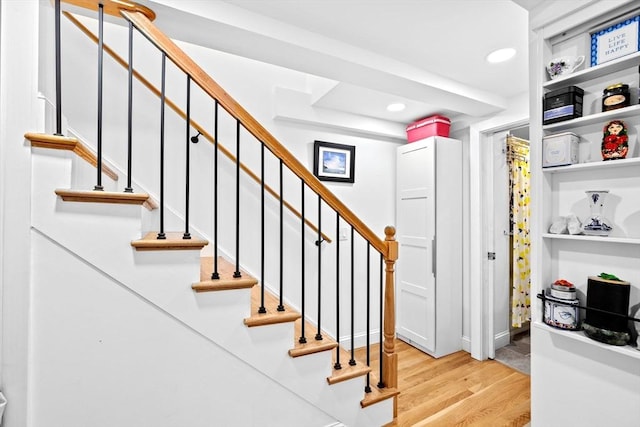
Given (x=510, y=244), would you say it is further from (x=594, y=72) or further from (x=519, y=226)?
(x=594, y=72)

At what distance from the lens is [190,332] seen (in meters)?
1.41

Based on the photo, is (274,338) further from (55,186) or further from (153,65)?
(153,65)

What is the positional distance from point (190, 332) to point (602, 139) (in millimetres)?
2035

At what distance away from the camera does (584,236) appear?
1351 millimetres

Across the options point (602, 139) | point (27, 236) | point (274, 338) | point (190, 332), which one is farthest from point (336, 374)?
point (602, 139)

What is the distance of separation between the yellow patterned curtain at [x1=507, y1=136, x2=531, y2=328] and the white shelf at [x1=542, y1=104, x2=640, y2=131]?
70.0 inches

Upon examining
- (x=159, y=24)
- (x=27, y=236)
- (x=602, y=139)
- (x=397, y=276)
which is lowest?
(x=397, y=276)

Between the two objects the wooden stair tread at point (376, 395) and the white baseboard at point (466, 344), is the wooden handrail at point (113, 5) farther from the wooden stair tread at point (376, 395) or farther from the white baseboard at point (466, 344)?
the white baseboard at point (466, 344)

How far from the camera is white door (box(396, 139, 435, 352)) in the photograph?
291 cm

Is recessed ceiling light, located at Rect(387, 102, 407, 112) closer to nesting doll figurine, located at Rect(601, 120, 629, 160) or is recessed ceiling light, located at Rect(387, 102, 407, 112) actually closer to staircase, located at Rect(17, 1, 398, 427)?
staircase, located at Rect(17, 1, 398, 427)

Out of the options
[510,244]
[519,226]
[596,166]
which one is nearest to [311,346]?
[596,166]

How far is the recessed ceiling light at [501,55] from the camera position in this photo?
6.22ft

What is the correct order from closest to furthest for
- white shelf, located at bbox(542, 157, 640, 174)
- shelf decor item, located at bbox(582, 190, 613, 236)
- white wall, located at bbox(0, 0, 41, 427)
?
white wall, located at bbox(0, 0, 41, 427), white shelf, located at bbox(542, 157, 640, 174), shelf decor item, located at bbox(582, 190, 613, 236)

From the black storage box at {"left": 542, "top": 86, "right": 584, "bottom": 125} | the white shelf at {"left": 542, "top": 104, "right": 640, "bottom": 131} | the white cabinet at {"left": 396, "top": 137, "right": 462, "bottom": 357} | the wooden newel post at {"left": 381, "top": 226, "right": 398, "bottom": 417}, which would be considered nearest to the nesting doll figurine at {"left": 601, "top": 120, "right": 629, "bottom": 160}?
the white shelf at {"left": 542, "top": 104, "right": 640, "bottom": 131}
